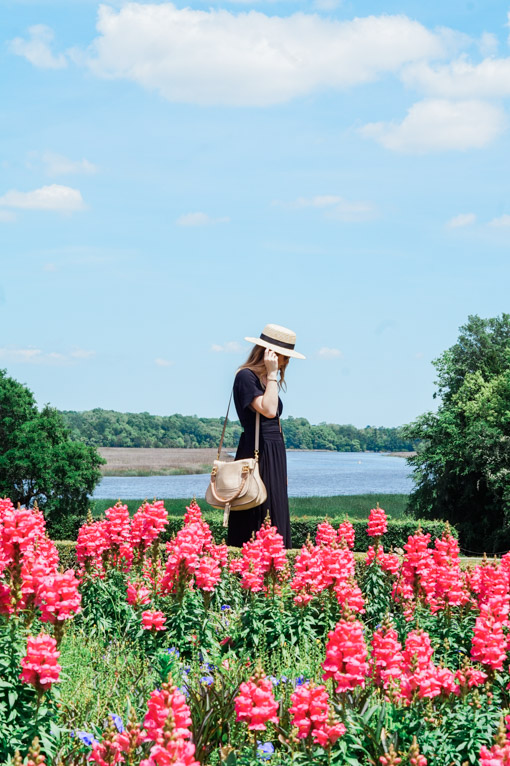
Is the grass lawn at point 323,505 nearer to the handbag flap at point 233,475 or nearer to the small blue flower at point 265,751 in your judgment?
the handbag flap at point 233,475

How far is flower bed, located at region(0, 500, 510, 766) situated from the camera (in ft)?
10.4

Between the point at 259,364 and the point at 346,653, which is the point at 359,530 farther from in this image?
the point at 346,653

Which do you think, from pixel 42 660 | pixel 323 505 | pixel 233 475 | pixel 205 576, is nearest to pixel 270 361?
pixel 233 475

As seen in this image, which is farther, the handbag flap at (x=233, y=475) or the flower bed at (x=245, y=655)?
the handbag flap at (x=233, y=475)

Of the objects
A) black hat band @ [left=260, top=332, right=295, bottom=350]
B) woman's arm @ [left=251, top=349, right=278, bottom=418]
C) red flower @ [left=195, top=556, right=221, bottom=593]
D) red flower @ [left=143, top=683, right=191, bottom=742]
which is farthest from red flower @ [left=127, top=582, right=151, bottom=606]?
red flower @ [left=143, top=683, right=191, bottom=742]

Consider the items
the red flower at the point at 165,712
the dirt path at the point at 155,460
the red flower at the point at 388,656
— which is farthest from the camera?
the dirt path at the point at 155,460

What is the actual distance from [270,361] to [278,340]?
237 mm

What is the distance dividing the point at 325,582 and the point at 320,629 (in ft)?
1.87

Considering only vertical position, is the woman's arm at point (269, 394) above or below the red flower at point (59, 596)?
above

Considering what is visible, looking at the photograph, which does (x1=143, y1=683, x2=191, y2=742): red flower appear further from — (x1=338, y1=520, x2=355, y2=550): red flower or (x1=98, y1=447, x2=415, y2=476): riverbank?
(x1=98, y1=447, x2=415, y2=476): riverbank

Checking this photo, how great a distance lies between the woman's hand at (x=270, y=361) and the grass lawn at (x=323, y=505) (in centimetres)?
1578

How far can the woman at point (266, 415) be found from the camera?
6.87m

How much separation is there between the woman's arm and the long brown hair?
13cm

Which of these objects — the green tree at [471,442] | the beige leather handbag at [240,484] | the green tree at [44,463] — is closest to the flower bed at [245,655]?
the beige leather handbag at [240,484]
